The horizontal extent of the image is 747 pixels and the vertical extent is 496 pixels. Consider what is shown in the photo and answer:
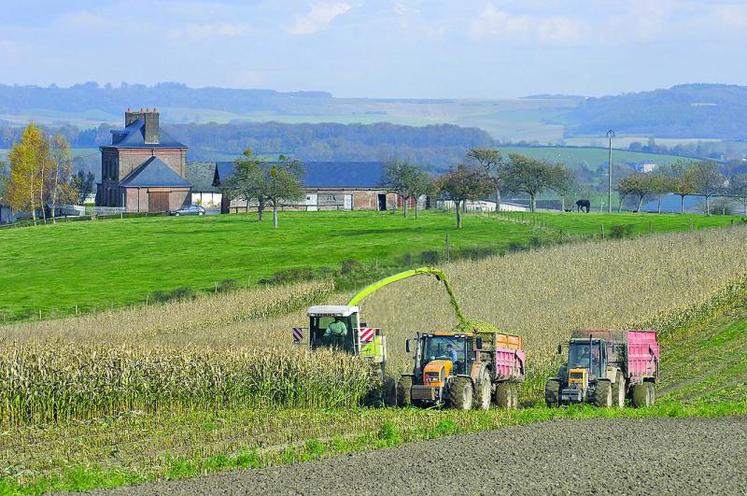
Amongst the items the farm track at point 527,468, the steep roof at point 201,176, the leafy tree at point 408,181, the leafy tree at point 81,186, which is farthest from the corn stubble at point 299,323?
the leafy tree at point 81,186

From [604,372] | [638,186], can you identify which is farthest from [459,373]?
[638,186]

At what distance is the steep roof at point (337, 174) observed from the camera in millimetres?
116750

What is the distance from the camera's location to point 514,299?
2083 inches

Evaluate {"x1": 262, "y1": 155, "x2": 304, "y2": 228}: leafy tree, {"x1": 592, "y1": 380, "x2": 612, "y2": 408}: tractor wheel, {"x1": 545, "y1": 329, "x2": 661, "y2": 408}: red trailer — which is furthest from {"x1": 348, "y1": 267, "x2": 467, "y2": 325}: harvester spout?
{"x1": 262, "y1": 155, "x2": 304, "y2": 228}: leafy tree

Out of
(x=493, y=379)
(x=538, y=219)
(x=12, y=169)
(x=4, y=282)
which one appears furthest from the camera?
(x=12, y=169)

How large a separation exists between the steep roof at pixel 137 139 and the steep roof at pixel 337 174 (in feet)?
21.5

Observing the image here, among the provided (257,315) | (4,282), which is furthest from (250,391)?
(4,282)

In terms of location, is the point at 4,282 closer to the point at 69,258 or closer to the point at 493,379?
the point at 69,258

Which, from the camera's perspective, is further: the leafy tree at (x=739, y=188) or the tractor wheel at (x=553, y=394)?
the leafy tree at (x=739, y=188)

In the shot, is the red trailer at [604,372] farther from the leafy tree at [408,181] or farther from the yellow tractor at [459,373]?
the leafy tree at [408,181]

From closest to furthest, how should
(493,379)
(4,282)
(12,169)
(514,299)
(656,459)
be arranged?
1. (656,459)
2. (493,379)
3. (514,299)
4. (4,282)
5. (12,169)

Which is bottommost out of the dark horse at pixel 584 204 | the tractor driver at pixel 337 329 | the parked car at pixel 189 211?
the tractor driver at pixel 337 329

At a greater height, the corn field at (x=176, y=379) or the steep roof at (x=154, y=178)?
the steep roof at (x=154, y=178)

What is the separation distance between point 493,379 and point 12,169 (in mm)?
93897
